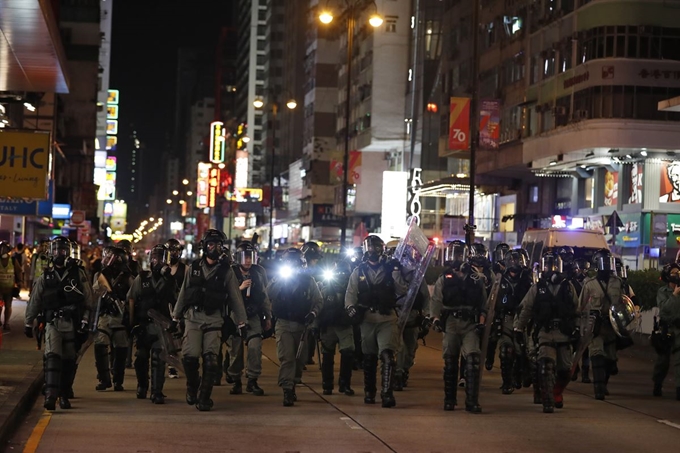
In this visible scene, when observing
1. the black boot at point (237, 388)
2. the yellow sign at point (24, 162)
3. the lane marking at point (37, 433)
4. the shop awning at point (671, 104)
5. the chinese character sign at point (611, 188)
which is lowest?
the lane marking at point (37, 433)

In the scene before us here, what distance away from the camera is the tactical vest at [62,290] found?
13.2 meters

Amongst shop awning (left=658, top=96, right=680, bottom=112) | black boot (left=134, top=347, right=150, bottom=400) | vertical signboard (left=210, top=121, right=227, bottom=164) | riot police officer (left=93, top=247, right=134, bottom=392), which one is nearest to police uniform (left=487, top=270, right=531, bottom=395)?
black boot (left=134, top=347, right=150, bottom=400)

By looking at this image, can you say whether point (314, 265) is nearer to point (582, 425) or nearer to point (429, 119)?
point (582, 425)

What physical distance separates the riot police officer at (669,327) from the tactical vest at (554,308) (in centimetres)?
218

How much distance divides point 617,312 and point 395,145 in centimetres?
6207

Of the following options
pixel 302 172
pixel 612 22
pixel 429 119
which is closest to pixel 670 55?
pixel 612 22

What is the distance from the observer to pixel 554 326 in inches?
560

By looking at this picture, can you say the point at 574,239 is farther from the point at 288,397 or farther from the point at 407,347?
the point at 288,397

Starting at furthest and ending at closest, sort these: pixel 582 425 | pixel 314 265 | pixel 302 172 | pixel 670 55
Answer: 1. pixel 302 172
2. pixel 670 55
3. pixel 314 265
4. pixel 582 425

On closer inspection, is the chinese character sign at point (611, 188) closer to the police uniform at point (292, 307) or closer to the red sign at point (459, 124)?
the red sign at point (459, 124)

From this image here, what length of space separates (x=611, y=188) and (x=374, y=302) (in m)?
33.3

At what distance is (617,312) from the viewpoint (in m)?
15.8

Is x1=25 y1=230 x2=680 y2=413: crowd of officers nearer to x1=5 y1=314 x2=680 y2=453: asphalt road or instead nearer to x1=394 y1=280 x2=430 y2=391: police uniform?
x1=394 y1=280 x2=430 y2=391: police uniform

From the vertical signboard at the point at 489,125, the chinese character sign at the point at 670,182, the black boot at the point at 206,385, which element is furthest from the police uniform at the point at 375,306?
the vertical signboard at the point at 489,125
